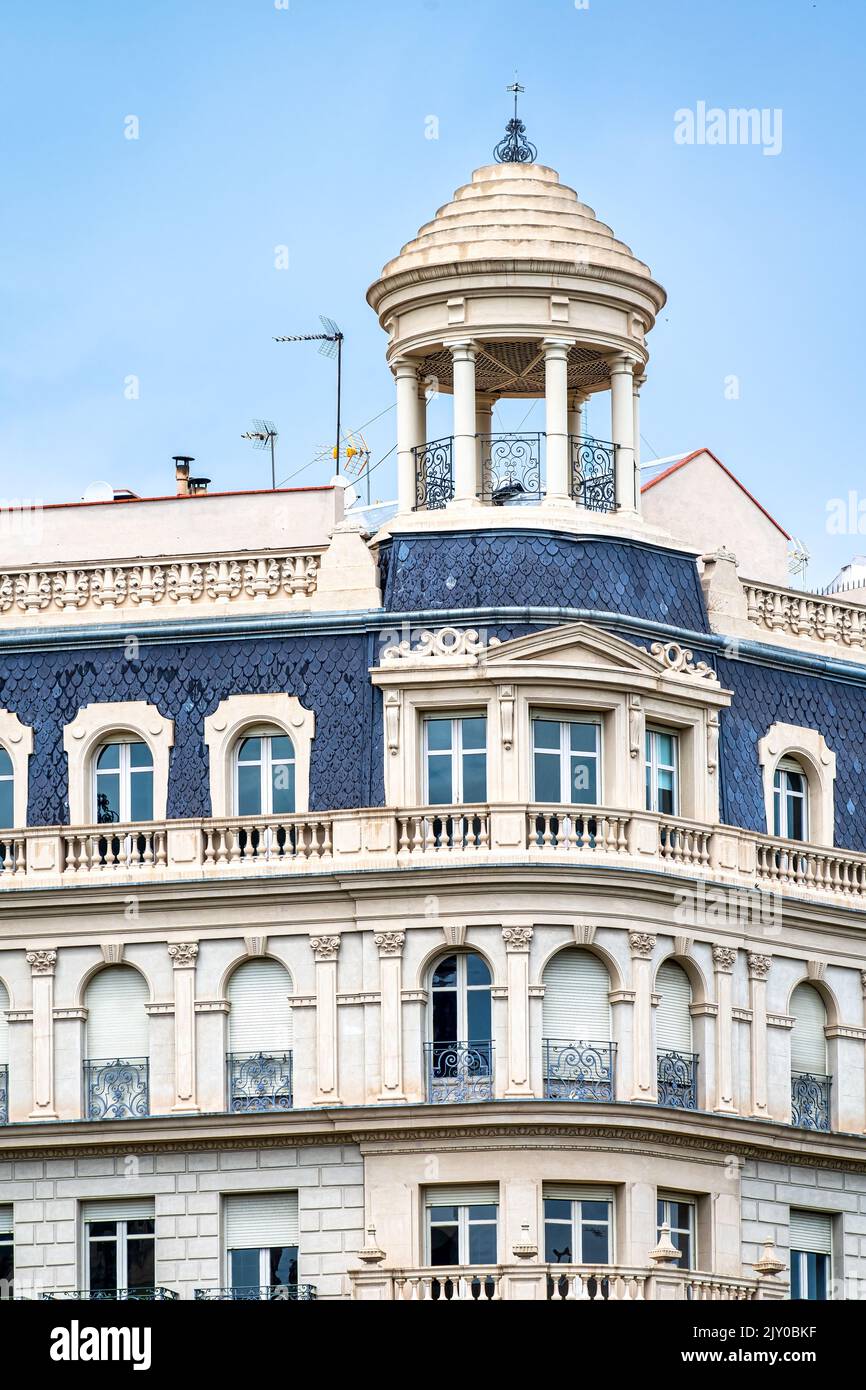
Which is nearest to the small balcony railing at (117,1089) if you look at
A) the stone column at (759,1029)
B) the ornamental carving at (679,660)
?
the stone column at (759,1029)

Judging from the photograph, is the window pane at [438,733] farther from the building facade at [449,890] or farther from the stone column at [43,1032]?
the stone column at [43,1032]

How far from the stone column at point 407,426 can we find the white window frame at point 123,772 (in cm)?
610

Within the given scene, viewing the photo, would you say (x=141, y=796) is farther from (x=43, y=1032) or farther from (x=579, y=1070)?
(x=579, y=1070)

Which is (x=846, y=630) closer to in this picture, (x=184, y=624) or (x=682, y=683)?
(x=682, y=683)

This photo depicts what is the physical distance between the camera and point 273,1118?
7044 centimetres

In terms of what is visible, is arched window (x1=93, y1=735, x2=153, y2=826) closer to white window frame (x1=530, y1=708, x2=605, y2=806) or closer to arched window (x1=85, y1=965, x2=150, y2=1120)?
arched window (x1=85, y1=965, x2=150, y2=1120)

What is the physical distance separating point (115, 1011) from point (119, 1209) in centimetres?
319

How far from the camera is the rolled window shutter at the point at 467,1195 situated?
69812mm

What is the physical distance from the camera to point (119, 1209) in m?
71.1

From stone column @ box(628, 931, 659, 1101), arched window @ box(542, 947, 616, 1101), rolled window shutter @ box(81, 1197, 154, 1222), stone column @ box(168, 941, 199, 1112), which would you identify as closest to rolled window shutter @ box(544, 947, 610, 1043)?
arched window @ box(542, 947, 616, 1101)
